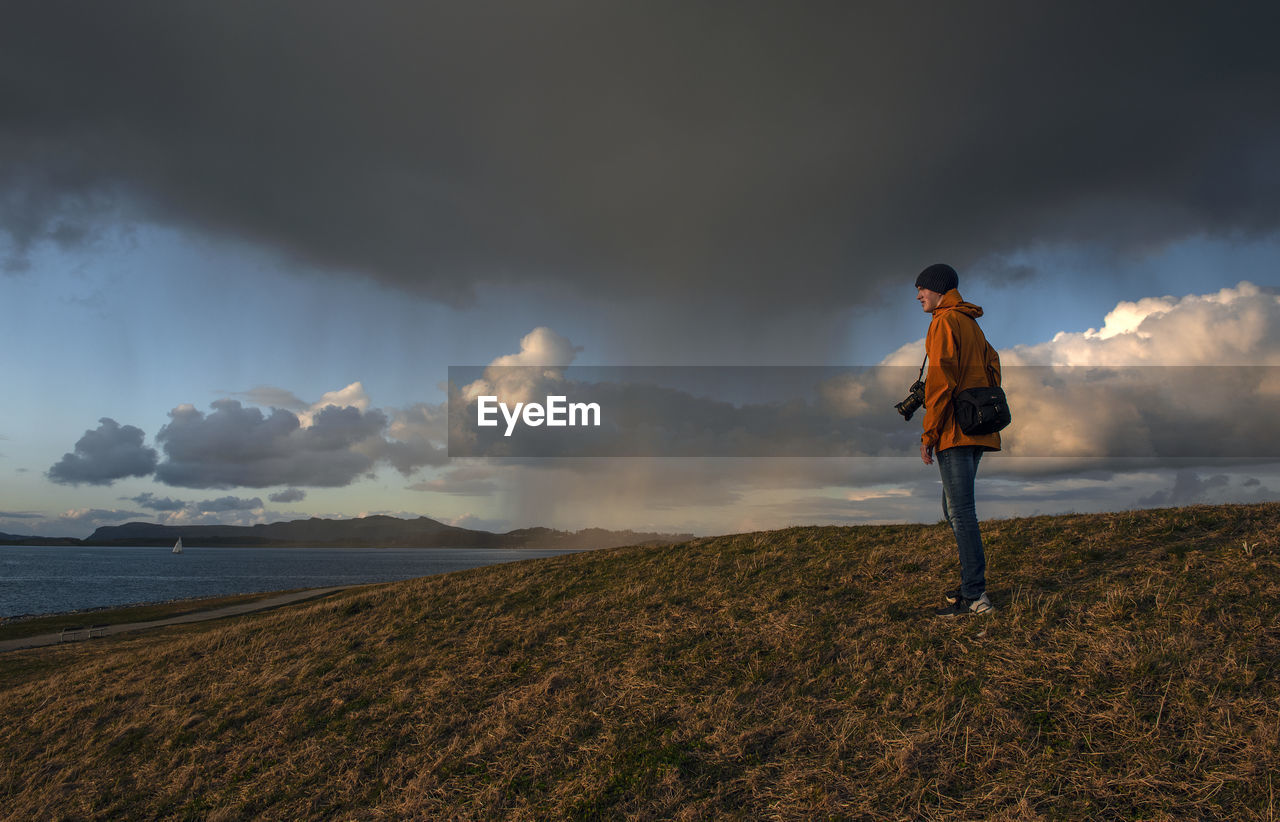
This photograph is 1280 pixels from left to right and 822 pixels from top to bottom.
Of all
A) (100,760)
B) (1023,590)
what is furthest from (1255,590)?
(100,760)

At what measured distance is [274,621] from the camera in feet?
45.0

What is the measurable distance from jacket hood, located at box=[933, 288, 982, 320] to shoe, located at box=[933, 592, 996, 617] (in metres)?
2.90

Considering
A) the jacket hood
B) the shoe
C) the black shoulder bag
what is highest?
the jacket hood

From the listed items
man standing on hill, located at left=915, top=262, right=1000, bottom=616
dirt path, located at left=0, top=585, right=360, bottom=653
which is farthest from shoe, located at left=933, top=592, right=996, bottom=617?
dirt path, located at left=0, top=585, right=360, bottom=653

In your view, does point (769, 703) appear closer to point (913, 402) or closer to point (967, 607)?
point (967, 607)

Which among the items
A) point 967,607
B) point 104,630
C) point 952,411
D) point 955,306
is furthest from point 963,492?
point 104,630

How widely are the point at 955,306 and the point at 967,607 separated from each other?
314 centimetres

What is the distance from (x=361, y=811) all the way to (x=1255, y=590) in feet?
28.2

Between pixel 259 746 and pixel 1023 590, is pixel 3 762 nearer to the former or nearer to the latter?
pixel 259 746

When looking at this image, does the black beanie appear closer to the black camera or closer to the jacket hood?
the jacket hood

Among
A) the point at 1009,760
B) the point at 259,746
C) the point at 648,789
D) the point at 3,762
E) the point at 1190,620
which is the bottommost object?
the point at 3,762

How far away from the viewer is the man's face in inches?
256

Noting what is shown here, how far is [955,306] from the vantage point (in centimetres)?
634

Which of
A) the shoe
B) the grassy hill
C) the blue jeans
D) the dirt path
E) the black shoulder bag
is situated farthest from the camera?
Result: the dirt path
